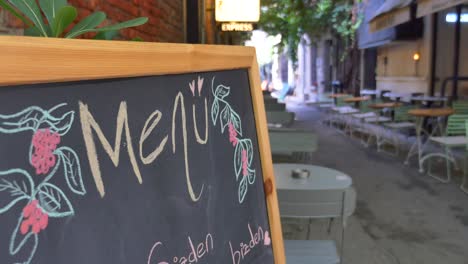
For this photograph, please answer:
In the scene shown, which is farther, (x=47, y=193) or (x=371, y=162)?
(x=371, y=162)

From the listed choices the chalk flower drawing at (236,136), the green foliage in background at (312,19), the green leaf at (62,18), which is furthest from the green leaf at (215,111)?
the green foliage in background at (312,19)

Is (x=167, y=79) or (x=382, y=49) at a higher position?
(x=382, y=49)

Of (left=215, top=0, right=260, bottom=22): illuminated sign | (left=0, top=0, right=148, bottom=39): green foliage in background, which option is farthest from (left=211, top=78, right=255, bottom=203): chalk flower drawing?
(left=215, top=0, right=260, bottom=22): illuminated sign

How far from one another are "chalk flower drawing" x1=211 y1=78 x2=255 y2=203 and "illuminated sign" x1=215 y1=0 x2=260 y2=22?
3.85 metres

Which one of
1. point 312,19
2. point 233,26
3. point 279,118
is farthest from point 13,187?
point 312,19

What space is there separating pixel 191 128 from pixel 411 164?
622 centimetres

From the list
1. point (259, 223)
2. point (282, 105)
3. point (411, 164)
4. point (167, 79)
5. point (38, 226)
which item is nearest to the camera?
point (38, 226)

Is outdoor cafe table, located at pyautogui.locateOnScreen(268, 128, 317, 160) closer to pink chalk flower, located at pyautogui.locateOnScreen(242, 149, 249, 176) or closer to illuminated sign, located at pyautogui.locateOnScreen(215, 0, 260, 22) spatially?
illuminated sign, located at pyautogui.locateOnScreen(215, 0, 260, 22)

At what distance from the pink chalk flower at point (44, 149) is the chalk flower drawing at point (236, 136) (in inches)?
19.5

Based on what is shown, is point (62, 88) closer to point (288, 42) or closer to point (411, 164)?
point (411, 164)

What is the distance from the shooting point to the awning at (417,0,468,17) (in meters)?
5.40

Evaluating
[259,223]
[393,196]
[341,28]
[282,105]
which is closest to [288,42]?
[341,28]

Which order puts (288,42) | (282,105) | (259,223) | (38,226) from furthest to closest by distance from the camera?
1. (288,42)
2. (282,105)
3. (259,223)
4. (38,226)

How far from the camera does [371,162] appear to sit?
6938 mm
